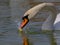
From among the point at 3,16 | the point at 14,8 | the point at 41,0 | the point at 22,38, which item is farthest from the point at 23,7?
the point at 22,38

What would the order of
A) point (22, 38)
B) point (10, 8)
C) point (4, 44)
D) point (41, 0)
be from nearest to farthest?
point (4, 44), point (22, 38), point (10, 8), point (41, 0)

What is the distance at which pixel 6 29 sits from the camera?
10.3 m

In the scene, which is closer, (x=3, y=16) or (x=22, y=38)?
(x=22, y=38)

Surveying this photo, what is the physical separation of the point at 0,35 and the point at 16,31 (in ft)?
1.76

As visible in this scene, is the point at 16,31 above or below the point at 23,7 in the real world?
below

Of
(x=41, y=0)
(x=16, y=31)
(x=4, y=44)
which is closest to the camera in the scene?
(x=4, y=44)

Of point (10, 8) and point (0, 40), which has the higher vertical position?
point (10, 8)

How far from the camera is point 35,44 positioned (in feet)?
29.0

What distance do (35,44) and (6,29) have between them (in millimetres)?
1599

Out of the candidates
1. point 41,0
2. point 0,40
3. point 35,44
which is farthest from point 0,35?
point 41,0

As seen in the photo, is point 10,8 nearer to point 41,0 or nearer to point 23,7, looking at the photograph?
point 23,7

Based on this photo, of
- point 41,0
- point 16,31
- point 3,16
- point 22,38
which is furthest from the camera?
point 41,0

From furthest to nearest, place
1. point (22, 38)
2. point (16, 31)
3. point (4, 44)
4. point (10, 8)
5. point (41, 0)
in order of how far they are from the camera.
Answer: point (41, 0) → point (10, 8) → point (16, 31) → point (22, 38) → point (4, 44)

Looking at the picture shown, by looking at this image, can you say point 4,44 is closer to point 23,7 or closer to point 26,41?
point 26,41
